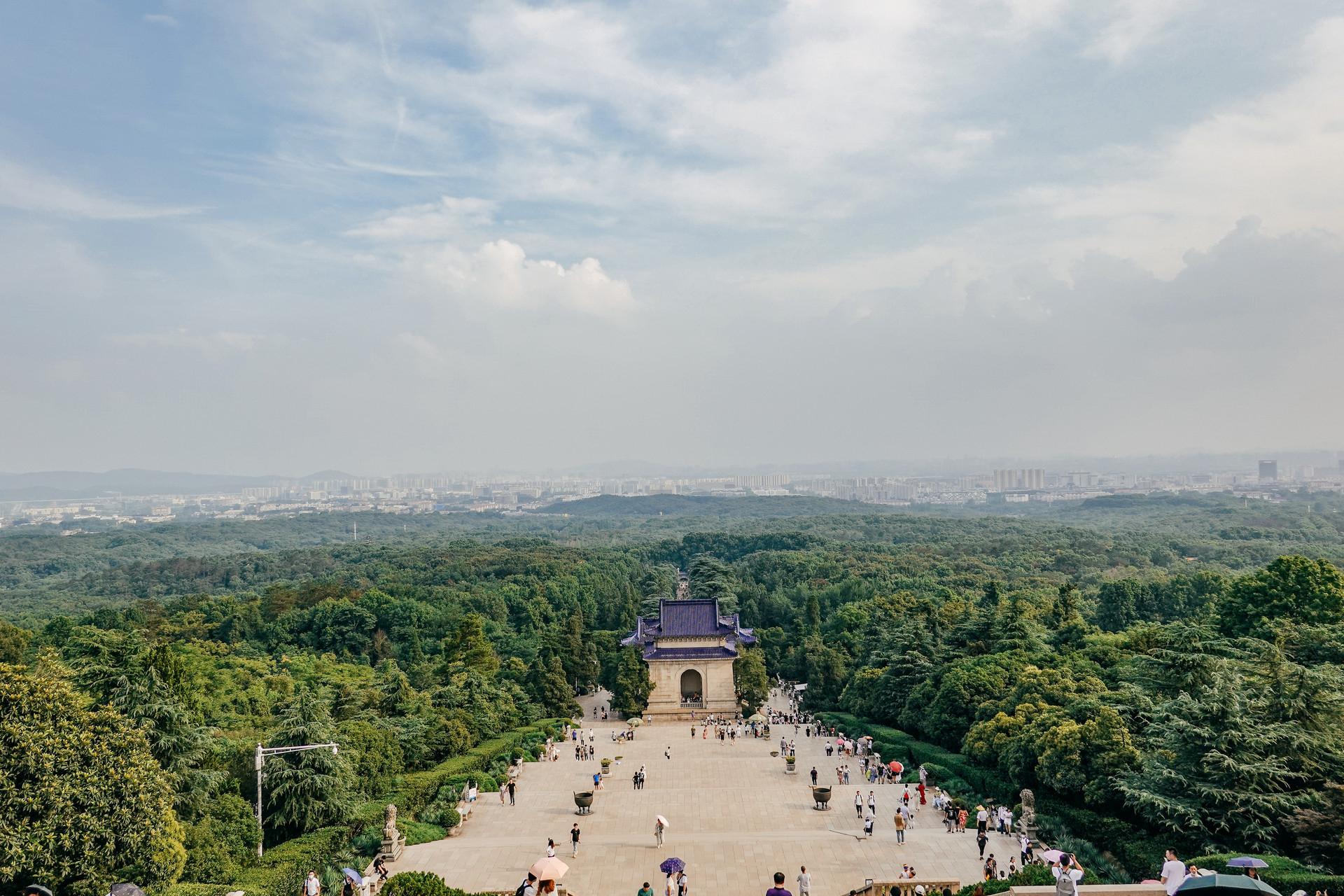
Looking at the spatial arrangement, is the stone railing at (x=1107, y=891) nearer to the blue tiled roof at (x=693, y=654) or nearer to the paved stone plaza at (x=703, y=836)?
the paved stone plaza at (x=703, y=836)

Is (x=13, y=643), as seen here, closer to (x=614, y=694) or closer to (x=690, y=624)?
(x=614, y=694)

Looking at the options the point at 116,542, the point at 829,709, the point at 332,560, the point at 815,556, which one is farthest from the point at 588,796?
the point at 116,542

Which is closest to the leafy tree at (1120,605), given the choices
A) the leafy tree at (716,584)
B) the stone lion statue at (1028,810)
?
the leafy tree at (716,584)

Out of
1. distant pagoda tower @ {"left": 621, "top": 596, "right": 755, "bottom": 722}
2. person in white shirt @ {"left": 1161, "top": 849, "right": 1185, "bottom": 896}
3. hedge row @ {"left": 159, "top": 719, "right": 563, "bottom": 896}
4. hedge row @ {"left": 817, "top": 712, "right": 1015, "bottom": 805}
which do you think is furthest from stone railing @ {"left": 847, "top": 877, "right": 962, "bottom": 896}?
distant pagoda tower @ {"left": 621, "top": 596, "right": 755, "bottom": 722}

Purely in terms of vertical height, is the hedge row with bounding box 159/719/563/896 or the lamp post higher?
the lamp post

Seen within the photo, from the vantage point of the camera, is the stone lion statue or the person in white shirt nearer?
the person in white shirt

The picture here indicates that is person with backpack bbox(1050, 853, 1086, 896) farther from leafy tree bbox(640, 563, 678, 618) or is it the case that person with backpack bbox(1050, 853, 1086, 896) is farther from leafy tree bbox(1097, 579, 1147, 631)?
leafy tree bbox(640, 563, 678, 618)

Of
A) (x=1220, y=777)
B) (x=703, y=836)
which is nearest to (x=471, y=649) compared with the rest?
(x=703, y=836)
